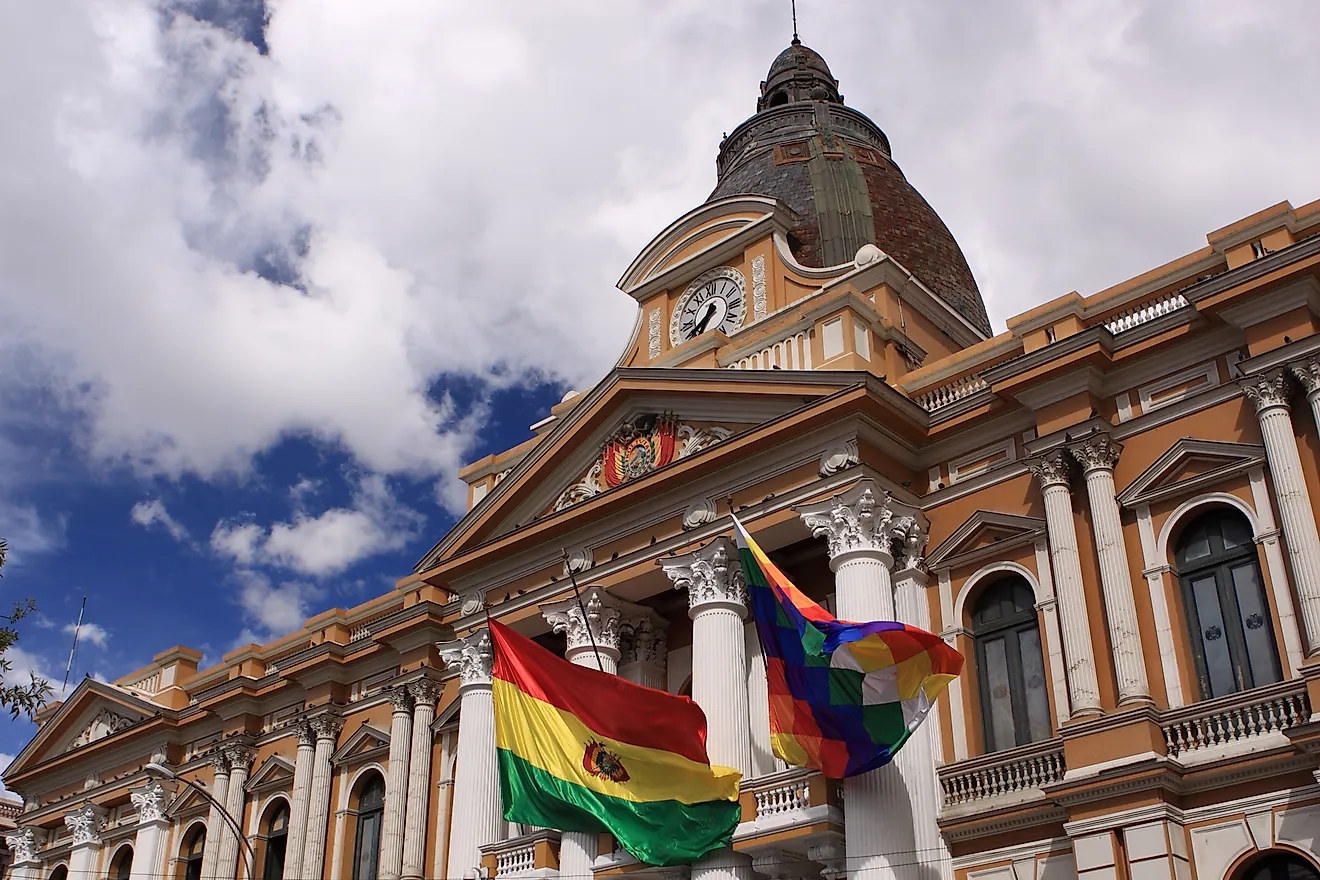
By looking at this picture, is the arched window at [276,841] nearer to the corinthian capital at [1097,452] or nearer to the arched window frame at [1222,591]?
the corinthian capital at [1097,452]

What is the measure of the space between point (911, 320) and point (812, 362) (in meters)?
3.40

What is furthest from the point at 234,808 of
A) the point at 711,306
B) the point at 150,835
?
the point at 711,306

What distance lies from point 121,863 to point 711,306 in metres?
19.5

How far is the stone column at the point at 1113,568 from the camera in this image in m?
18.5

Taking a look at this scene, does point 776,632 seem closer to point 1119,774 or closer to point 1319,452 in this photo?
point 1119,774

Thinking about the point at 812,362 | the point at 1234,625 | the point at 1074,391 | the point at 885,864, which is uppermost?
the point at 812,362

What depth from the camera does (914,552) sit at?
21.8 metres

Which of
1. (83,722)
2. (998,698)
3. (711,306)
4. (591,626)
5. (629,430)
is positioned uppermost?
(711,306)

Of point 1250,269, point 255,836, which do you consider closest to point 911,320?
point 1250,269

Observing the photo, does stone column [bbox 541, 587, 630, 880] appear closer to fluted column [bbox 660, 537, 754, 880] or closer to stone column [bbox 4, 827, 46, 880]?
fluted column [bbox 660, 537, 754, 880]

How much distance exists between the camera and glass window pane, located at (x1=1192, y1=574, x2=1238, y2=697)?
18422 millimetres

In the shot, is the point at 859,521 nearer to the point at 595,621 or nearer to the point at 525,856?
the point at 595,621

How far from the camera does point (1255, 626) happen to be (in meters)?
18.4

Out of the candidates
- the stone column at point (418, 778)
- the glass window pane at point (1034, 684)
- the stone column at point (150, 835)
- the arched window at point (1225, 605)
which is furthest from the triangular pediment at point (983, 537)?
the stone column at point (150, 835)
